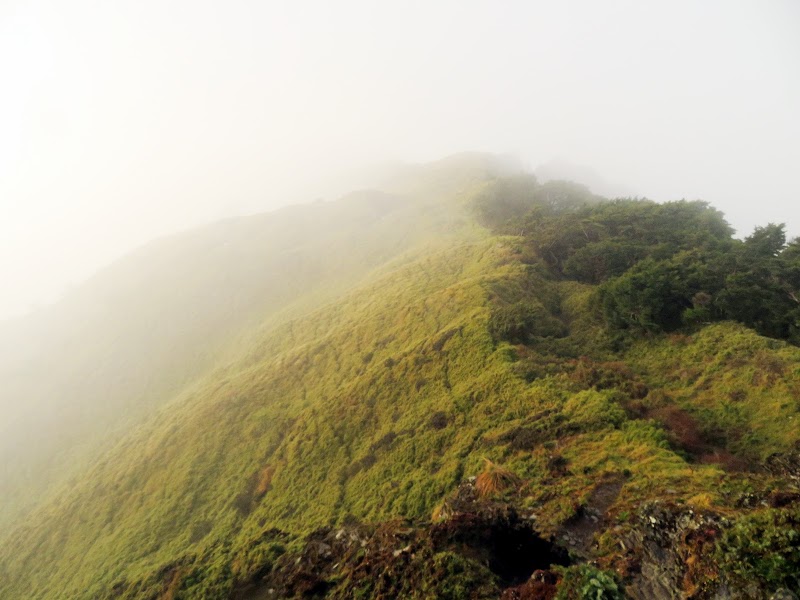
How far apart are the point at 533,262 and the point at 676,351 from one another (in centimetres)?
1954

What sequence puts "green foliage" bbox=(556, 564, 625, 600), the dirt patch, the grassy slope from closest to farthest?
"green foliage" bbox=(556, 564, 625, 600)
the dirt patch
the grassy slope

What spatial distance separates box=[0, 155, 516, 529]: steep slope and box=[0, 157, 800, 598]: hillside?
29.2 feet

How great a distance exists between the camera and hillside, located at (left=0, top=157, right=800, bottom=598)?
42.1 feet

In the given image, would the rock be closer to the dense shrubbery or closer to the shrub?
the shrub

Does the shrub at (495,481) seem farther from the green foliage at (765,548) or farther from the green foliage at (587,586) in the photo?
the green foliage at (765,548)

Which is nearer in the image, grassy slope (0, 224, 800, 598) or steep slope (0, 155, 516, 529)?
grassy slope (0, 224, 800, 598)

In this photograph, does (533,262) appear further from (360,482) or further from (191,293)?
(191,293)

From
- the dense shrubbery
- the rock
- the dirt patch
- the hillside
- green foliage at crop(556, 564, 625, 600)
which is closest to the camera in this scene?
the rock

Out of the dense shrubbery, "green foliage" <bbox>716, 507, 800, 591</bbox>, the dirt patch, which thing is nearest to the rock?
"green foliage" <bbox>716, 507, 800, 591</bbox>

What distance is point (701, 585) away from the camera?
957cm

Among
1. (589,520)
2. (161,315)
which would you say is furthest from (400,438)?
(161,315)

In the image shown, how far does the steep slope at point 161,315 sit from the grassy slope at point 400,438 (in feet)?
56.9

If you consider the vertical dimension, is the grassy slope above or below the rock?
below

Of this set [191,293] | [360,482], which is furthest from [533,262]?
[191,293]
